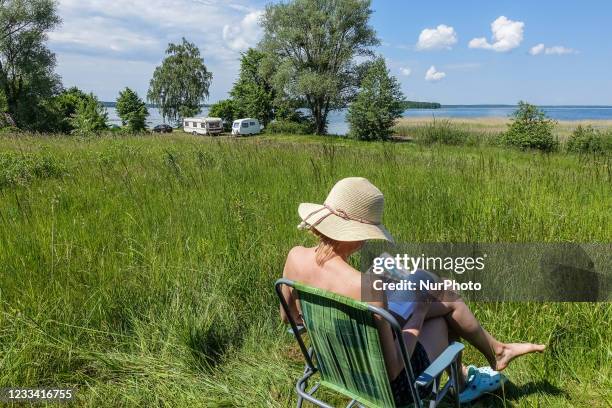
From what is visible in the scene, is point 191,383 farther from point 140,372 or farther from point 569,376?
point 569,376

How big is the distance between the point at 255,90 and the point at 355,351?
44.9 m

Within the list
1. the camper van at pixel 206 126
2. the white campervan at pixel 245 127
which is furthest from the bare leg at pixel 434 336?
the camper van at pixel 206 126

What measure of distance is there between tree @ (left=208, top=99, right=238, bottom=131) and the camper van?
12.1 ft

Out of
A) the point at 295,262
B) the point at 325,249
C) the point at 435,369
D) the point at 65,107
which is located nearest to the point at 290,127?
the point at 65,107

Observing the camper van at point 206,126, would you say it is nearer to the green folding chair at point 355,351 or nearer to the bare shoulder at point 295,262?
the bare shoulder at point 295,262

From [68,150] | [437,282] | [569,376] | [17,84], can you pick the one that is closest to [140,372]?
[437,282]

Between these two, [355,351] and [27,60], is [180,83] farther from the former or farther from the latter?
[355,351]

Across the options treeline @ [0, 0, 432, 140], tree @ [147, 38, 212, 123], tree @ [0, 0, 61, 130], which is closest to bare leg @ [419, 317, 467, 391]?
treeline @ [0, 0, 432, 140]

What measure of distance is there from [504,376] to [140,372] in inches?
79.9

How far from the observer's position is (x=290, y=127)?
134 ft

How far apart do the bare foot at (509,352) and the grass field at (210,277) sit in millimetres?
166

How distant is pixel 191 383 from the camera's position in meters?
2.50

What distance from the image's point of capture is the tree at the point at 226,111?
4900cm

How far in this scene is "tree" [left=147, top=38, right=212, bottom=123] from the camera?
174 feet
